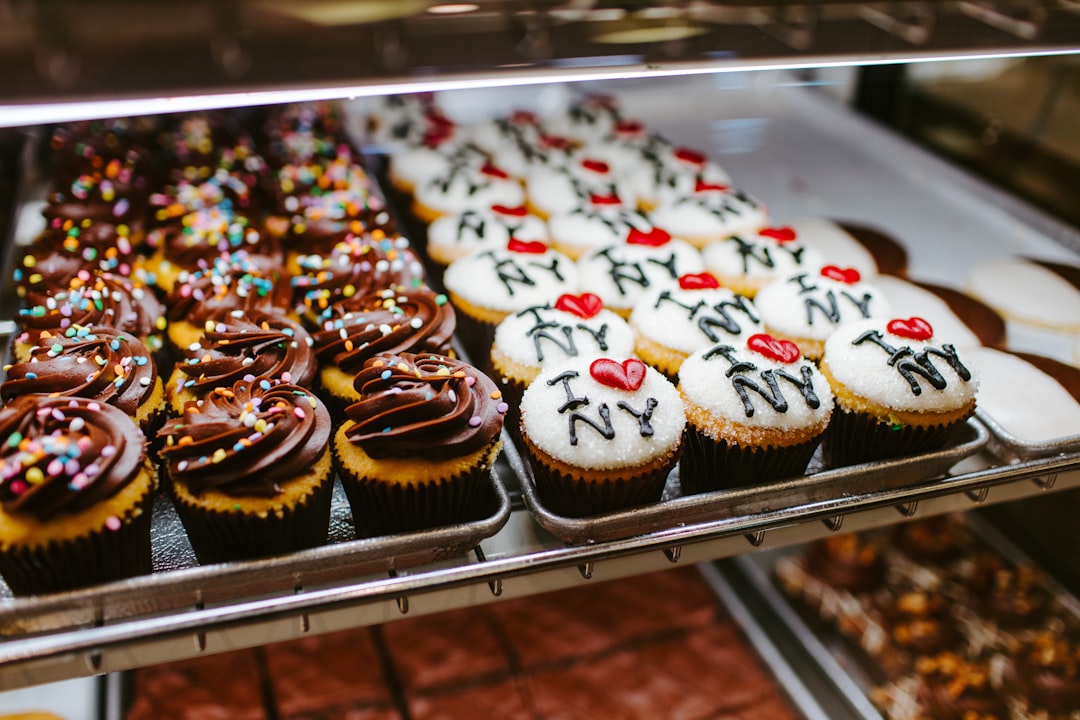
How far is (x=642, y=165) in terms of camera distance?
3.25 m

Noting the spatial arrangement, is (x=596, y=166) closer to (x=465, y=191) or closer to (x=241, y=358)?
(x=465, y=191)

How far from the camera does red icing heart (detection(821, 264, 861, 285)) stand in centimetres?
251

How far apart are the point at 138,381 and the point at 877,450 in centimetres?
172

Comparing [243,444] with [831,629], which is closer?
[243,444]

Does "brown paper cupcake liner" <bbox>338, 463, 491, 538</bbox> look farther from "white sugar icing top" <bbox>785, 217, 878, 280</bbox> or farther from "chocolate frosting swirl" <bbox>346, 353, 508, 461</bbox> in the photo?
"white sugar icing top" <bbox>785, 217, 878, 280</bbox>

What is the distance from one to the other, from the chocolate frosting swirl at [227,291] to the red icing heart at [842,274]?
5.05 feet

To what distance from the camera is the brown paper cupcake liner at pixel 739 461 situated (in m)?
1.98

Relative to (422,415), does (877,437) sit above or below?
below

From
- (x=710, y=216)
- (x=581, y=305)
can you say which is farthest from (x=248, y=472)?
A: (x=710, y=216)

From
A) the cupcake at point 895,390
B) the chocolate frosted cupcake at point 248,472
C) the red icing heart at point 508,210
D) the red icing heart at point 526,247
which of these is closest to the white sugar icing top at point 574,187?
the red icing heart at point 508,210

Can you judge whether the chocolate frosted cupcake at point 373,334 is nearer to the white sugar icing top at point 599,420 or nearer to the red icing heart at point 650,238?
the white sugar icing top at point 599,420

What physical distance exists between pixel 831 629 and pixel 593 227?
5.17 ft

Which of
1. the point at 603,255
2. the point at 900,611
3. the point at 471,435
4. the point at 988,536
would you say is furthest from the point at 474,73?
the point at 988,536

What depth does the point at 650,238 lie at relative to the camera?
272 centimetres
